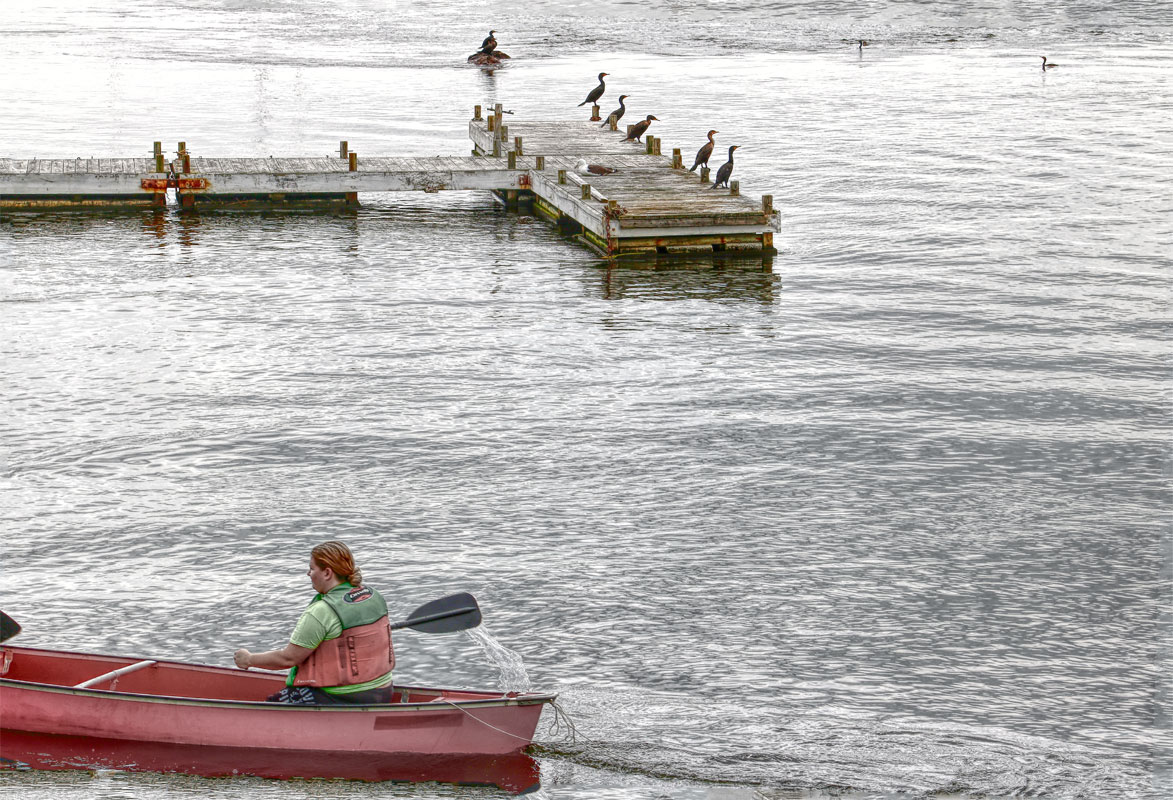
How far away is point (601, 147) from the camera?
3597 cm

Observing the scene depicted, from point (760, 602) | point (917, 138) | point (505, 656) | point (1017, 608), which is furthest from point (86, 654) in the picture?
point (917, 138)

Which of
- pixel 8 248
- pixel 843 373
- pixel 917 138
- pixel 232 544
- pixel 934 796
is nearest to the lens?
pixel 934 796

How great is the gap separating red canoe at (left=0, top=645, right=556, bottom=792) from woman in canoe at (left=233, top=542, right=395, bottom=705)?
0.54ft

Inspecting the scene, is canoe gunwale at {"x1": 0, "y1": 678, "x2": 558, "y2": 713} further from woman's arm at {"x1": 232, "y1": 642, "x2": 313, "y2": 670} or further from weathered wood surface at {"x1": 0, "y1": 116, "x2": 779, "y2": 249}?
weathered wood surface at {"x1": 0, "y1": 116, "x2": 779, "y2": 249}

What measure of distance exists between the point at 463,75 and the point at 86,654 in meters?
53.1

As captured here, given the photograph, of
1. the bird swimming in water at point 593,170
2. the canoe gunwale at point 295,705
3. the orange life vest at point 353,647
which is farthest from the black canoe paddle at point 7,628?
the bird swimming in water at point 593,170

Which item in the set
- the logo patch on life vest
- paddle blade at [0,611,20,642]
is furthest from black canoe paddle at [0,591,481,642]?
the logo patch on life vest

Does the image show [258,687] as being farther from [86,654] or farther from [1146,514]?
[1146,514]

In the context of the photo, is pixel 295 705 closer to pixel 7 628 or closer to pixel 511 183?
pixel 7 628

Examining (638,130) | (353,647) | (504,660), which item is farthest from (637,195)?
(353,647)

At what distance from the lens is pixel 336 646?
10414mm

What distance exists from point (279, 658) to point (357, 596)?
75 centimetres

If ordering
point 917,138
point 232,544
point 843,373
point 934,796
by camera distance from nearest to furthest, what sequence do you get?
point 934,796
point 232,544
point 843,373
point 917,138

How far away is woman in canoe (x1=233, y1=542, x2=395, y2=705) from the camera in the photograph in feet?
33.4
